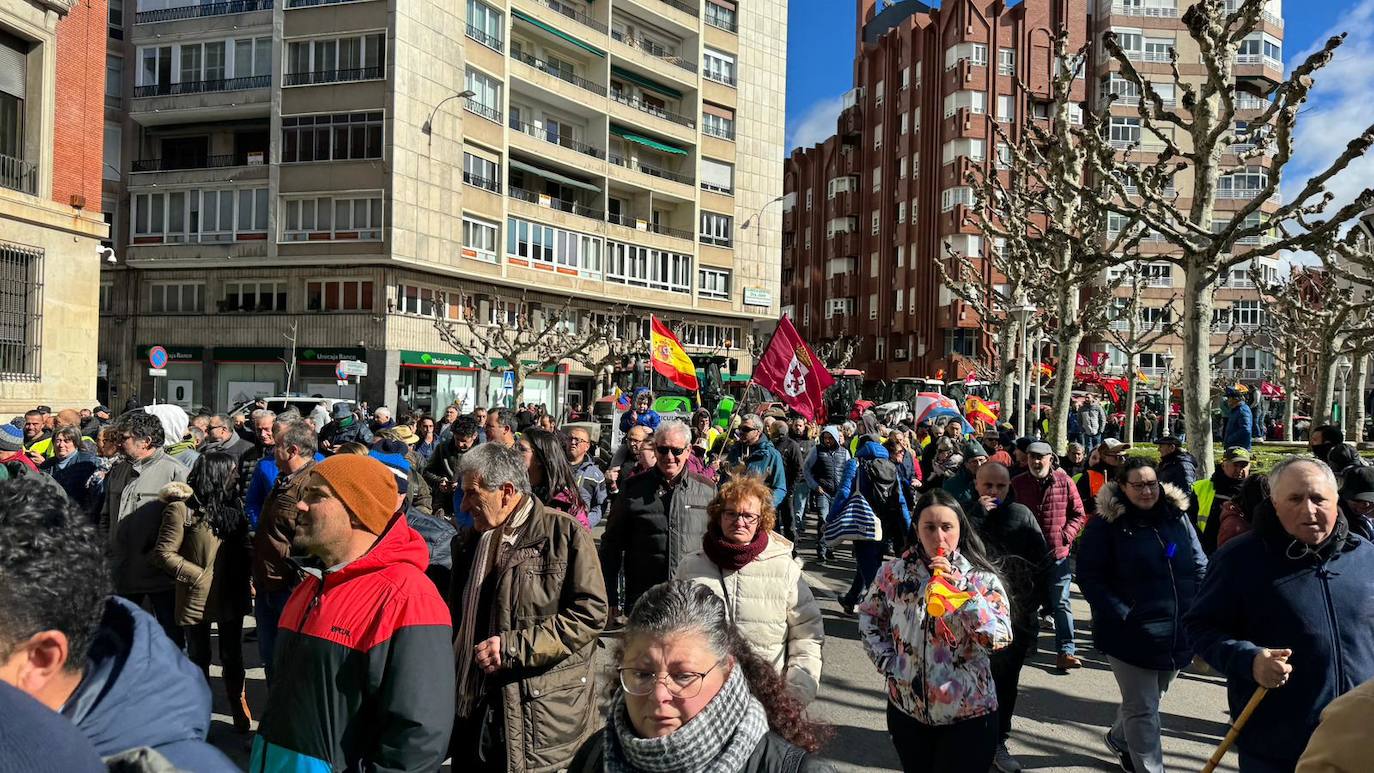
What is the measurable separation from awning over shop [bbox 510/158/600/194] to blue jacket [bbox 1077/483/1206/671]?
38.7 metres

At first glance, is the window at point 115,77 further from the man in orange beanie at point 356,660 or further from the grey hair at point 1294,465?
the grey hair at point 1294,465

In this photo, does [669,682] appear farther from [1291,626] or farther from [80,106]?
[80,106]

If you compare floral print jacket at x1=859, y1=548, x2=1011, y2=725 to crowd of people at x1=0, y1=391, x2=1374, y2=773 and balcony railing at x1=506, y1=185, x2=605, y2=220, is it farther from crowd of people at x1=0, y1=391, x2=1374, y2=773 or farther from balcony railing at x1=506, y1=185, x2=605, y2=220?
balcony railing at x1=506, y1=185, x2=605, y2=220

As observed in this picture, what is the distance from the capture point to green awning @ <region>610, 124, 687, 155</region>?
45.8 metres

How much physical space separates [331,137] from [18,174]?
18.6 meters

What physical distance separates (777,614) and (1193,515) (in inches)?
259

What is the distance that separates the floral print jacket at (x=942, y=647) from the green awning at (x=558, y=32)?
40983 millimetres

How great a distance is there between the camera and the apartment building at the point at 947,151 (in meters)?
54.6

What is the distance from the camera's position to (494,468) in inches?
151

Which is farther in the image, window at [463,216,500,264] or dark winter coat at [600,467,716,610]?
window at [463,216,500,264]

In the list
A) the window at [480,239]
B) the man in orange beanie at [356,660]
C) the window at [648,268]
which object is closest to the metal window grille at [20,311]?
the man in orange beanie at [356,660]

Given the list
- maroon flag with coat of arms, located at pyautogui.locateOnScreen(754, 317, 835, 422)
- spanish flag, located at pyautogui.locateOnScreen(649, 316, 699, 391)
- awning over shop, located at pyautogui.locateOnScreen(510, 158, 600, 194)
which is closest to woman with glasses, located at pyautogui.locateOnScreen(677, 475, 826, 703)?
maroon flag with coat of arms, located at pyautogui.locateOnScreen(754, 317, 835, 422)

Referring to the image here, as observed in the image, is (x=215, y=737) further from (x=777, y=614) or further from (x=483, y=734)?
(x=777, y=614)

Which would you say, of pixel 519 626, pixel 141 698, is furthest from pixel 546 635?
pixel 141 698
